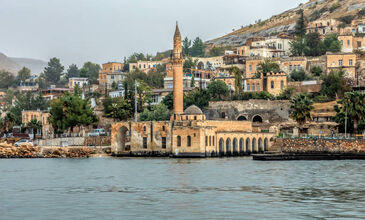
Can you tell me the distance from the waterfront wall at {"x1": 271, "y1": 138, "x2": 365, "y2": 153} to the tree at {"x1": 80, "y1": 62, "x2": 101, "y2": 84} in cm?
7440

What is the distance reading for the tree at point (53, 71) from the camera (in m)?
178

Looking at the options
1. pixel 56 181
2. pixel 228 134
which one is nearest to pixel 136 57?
pixel 228 134

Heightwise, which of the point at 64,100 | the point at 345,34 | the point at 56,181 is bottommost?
the point at 56,181

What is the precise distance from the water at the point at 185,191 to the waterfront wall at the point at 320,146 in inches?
434

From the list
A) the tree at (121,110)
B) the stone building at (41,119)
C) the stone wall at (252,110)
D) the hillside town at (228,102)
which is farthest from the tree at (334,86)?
the stone building at (41,119)

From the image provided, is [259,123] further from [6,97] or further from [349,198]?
[6,97]

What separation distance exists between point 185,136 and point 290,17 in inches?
3806

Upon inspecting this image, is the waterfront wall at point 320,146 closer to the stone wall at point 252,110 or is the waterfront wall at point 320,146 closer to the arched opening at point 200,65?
the stone wall at point 252,110

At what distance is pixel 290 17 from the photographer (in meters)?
160

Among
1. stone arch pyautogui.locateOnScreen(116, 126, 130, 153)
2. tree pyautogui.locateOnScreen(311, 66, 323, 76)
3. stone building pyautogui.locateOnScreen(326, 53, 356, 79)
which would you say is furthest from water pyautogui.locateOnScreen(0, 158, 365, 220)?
tree pyautogui.locateOnScreen(311, 66, 323, 76)

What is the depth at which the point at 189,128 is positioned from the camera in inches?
2788

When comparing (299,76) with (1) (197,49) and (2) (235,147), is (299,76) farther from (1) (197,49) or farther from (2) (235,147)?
(1) (197,49)

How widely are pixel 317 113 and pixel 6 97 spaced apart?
87254 mm

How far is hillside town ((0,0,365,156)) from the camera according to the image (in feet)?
A: 248
